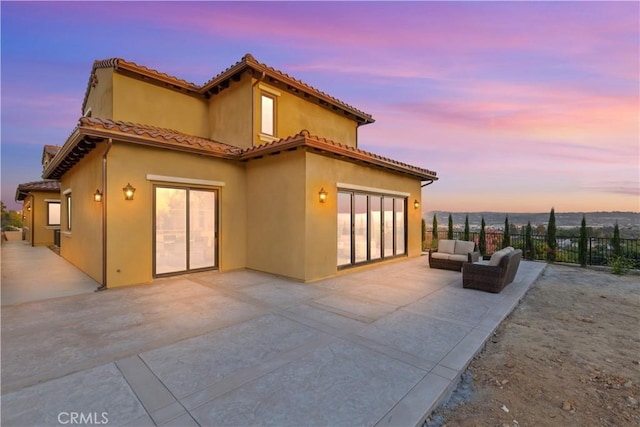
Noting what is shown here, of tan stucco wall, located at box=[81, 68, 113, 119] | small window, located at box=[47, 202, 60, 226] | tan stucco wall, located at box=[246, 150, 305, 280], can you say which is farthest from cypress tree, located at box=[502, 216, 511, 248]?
small window, located at box=[47, 202, 60, 226]

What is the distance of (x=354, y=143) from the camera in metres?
13.8

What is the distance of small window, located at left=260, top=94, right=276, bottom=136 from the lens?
9734 mm

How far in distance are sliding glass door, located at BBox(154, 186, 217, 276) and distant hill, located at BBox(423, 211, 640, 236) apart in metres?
11.4

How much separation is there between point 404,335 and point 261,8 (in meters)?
10.4

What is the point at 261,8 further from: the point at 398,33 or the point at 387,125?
the point at 387,125

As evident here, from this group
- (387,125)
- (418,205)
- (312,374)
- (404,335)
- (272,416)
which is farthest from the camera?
(387,125)

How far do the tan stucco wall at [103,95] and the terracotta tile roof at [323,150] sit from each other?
16.9 ft

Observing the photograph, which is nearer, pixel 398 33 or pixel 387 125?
pixel 398 33

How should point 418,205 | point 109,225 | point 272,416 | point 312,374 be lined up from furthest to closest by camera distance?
1. point 418,205
2. point 109,225
3. point 312,374
4. point 272,416

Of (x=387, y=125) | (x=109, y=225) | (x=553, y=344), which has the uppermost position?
(x=387, y=125)

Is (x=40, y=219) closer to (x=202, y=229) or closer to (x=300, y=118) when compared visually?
(x=202, y=229)

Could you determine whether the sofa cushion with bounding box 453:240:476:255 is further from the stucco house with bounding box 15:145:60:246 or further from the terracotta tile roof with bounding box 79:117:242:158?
the stucco house with bounding box 15:145:60:246

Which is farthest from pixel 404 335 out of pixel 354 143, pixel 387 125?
pixel 387 125

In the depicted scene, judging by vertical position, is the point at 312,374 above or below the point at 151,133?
below
